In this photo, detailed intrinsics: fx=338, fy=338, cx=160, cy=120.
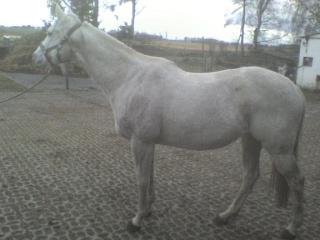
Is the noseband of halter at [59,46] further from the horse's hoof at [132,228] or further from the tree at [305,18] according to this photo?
the tree at [305,18]

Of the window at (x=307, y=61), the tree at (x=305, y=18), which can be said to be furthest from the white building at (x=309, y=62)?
the tree at (x=305, y=18)

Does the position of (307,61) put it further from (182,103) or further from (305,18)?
(182,103)

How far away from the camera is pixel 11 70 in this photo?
21781 millimetres

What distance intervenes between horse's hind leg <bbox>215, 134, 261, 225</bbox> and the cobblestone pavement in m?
0.12

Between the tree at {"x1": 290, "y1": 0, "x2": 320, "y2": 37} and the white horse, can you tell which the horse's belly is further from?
the tree at {"x1": 290, "y1": 0, "x2": 320, "y2": 37}

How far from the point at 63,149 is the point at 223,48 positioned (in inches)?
817

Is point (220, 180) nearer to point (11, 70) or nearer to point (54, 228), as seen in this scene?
point (54, 228)

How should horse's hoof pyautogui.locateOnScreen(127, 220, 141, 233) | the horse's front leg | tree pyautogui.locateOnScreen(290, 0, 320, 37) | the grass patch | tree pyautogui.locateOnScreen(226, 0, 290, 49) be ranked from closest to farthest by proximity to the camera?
the horse's front leg < horse's hoof pyautogui.locateOnScreen(127, 220, 141, 233) < the grass patch < tree pyautogui.locateOnScreen(290, 0, 320, 37) < tree pyautogui.locateOnScreen(226, 0, 290, 49)

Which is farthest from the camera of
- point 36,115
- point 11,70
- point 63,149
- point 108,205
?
point 11,70

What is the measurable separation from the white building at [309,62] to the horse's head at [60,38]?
62.0 ft

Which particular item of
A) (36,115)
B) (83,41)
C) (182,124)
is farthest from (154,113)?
(36,115)

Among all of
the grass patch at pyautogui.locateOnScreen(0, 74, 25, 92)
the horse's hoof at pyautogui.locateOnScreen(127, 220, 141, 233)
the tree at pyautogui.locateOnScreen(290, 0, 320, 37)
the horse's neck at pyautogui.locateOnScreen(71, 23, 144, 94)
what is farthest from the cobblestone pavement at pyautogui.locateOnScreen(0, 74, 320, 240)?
the tree at pyautogui.locateOnScreen(290, 0, 320, 37)

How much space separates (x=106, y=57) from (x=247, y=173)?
6.60ft

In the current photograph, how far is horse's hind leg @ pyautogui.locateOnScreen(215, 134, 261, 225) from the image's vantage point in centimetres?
374
